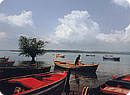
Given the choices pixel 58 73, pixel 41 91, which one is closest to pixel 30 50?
pixel 58 73

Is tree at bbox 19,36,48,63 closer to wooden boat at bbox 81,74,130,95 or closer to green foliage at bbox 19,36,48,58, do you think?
green foliage at bbox 19,36,48,58

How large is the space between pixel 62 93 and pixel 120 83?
4944 millimetres

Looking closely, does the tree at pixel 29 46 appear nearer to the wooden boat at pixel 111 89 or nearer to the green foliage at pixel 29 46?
the green foliage at pixel 29 46

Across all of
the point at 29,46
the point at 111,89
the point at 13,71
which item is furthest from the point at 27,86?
the point at 29,46

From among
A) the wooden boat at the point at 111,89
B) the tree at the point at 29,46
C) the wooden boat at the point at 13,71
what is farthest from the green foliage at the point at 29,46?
the wooden boat at the point at 111,89

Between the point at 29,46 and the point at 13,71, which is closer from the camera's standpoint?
the point at 13,71

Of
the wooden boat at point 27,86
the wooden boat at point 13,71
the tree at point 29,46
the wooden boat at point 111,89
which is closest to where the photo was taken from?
the wooden boat at point 27,86

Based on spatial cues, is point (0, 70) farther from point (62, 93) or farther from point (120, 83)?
point (120, 83)

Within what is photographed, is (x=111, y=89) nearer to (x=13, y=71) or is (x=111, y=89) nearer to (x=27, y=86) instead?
(x=27, y=86)

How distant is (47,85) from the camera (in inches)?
290

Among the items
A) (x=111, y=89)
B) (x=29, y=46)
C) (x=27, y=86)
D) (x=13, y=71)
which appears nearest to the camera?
(x=111, y=89)

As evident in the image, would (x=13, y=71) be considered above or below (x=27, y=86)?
above

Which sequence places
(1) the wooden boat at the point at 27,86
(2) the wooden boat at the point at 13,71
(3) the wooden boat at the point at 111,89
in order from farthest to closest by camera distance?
(2) the wooden boat at the point at 13,71, (3) the wooden boat at the point at 111,89, (1) the wooden boat at the point at 27,86

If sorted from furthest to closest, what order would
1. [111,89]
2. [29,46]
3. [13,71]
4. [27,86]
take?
[29,46] → [13,71] → [27,86] → [111,89]
